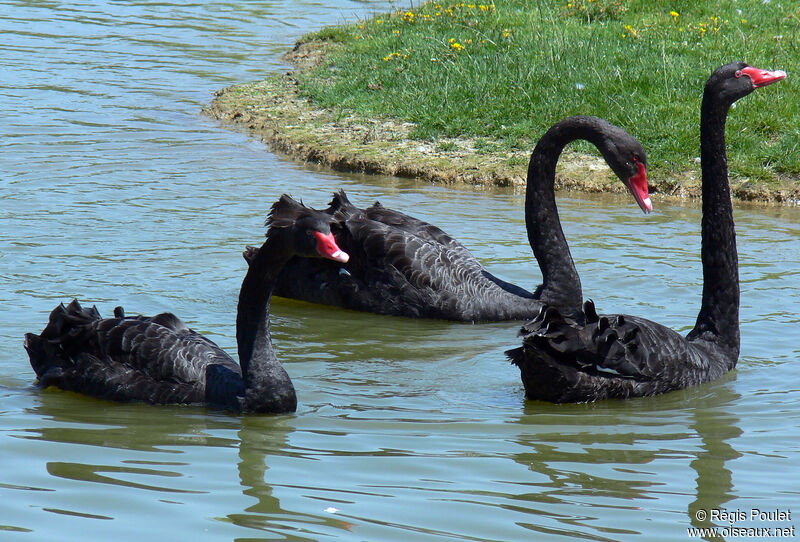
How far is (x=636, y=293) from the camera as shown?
717 cm

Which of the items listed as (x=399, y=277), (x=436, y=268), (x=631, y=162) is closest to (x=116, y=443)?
(x=399, y=277)

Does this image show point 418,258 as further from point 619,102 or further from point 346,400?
point 619,102

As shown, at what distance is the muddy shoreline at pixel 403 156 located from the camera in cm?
989

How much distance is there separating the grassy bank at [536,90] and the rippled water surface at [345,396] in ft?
2.08

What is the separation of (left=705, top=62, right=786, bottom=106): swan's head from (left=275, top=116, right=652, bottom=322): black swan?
3.16 feet

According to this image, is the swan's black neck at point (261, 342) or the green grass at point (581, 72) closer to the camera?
the swan's black neck at point (261, 342)

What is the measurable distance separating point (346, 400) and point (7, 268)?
3013mm

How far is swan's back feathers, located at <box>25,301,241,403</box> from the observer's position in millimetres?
5301

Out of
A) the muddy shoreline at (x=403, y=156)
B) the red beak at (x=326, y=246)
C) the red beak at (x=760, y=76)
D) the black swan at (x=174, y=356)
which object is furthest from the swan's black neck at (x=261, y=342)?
the muddy shoreline at (x=403, y=156)

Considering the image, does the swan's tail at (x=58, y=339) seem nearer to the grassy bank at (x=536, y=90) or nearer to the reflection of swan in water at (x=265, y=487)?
the reflection of swan in water at (x=265, y=487)

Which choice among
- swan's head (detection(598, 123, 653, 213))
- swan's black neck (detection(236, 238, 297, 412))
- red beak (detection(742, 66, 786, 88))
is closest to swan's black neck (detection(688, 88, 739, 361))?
red beak (detection(742, 66, 786, 88))

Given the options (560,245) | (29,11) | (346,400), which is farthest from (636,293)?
(29,11)

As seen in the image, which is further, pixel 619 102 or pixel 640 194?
pixel 619 102

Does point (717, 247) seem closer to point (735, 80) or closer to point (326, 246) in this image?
point (735, 80)
